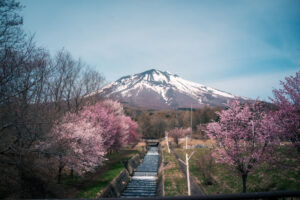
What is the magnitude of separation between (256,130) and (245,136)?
748mm

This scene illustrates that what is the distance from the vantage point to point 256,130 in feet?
38.5

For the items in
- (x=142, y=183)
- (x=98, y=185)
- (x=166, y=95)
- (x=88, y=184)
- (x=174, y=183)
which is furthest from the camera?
(x=166, y=95)

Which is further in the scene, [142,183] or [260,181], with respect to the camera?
[142,183]

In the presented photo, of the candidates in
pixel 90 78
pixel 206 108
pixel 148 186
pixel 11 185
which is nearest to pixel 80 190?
pixel 11 185

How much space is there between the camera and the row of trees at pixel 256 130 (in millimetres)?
9664

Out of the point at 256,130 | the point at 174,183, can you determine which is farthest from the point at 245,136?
the point at 174,183

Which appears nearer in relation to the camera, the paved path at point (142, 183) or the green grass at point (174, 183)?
the green grass at point (174, 183)

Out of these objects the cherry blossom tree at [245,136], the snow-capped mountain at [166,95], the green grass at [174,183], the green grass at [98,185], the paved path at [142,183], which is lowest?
the paved path at [142,183]

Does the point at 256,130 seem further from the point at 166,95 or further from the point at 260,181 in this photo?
the point at 166,95

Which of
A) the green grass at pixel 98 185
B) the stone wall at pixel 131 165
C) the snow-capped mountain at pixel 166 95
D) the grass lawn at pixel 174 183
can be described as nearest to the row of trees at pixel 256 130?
the grass lawn at pixel 174 183

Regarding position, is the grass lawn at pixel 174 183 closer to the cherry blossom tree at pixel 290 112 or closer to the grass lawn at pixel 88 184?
the grass lawn at pixel 88 184

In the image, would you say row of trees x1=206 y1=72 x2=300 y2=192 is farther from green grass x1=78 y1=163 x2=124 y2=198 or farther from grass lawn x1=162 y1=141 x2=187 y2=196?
green grass x1=78 y1=163 x2=124 y2=198

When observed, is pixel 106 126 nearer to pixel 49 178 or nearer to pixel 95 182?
pixel 95 182

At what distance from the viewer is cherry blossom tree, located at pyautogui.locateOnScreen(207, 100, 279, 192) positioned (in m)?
11.1
